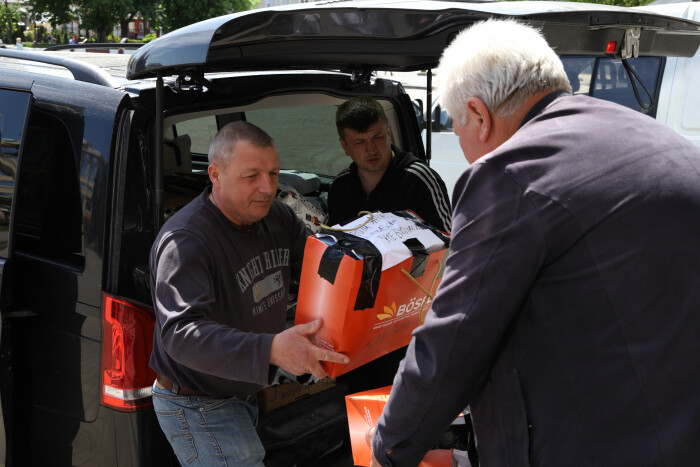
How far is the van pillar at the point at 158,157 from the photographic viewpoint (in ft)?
6.66

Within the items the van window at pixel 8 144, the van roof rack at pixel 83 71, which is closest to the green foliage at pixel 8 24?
the van roof rack at pixel 83 71

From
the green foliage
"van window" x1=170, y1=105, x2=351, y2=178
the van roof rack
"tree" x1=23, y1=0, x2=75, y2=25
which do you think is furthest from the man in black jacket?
the green foliage

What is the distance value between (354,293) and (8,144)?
129cm

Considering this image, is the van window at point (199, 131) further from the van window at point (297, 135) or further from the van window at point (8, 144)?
the van window at point (8, 144)

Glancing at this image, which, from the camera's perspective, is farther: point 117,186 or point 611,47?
point 611,47

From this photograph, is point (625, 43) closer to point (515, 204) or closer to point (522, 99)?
point (522, 99)

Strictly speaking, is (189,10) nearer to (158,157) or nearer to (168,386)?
(158,157)

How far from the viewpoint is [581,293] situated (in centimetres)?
131

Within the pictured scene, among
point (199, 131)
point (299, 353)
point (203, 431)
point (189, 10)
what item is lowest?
point (203, 431)

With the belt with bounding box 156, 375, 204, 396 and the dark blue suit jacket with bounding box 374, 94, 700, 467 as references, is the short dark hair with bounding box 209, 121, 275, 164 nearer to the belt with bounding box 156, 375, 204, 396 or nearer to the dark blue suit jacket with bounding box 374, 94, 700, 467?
the belt with bounding box 156, 375, 204, 396

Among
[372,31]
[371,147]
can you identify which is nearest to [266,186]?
[372,31]

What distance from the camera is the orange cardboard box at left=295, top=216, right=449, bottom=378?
6.02 ft

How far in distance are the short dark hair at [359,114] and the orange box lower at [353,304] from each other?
110cm

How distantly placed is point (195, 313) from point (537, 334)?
0.94 metres
